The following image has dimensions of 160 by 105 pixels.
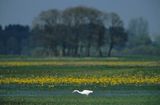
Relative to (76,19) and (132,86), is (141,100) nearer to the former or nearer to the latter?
(132,86)

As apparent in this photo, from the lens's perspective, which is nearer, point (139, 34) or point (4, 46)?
point (4, 46)

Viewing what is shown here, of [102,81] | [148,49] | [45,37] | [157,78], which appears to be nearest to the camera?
[102,81]

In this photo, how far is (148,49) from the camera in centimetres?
12712

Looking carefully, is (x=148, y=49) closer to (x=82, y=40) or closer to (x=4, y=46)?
(x=82, y=40)

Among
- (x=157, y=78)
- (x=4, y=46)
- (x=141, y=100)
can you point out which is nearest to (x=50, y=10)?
(x=4, y=46)

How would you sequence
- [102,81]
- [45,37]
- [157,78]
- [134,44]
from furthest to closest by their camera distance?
1. [134,44]
2. [45,37]
3. [157,78]
4. [102,81]

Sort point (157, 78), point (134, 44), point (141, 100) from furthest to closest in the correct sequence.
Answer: point (134, 44), point (157, 78), point (141, 100)

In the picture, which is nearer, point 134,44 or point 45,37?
point 45,37

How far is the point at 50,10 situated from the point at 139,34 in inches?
1669

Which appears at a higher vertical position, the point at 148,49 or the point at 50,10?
the point at 50,10

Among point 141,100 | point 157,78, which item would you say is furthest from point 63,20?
point 141,100

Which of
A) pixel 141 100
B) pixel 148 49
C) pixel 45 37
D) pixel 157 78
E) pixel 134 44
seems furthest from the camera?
pixel 134 44

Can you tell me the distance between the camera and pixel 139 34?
509 feet

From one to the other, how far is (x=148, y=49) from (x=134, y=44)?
766 inches
